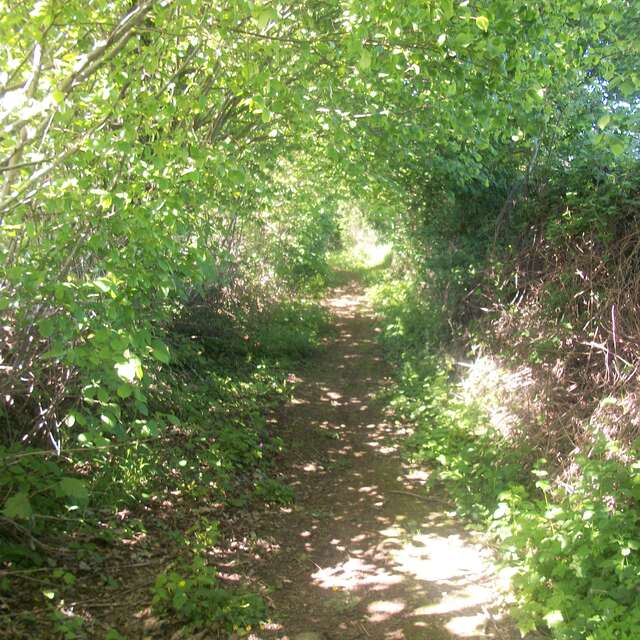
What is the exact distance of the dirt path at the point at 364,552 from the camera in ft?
14.5

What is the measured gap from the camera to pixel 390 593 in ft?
15.7

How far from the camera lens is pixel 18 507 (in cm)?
420

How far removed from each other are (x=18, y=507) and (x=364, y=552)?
114 inches

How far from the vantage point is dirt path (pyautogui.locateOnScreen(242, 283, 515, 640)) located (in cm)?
443

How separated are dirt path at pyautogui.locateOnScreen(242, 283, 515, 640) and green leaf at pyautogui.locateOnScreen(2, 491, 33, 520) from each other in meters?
1.89

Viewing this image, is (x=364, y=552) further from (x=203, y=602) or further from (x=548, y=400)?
(x=548, y=400)

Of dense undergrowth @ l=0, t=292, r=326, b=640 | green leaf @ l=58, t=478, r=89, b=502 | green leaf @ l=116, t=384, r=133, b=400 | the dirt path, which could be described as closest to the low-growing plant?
dense undergrowth @ l=0, t=292, r=326, b=640

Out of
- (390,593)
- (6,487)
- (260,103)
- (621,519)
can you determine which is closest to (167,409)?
(6,487)

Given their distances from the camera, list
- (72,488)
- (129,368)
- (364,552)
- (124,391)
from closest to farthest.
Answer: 1. (129,368)
2. (124,391)
3. (72,488)
4. (364,552)

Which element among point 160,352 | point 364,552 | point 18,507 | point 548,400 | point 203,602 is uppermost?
point 548,400

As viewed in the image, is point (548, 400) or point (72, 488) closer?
point (72, 488)

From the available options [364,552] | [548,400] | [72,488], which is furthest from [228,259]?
[548,400]

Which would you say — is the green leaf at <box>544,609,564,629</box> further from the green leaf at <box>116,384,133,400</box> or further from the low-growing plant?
the green leaf at <box>116,384,133,400</box>

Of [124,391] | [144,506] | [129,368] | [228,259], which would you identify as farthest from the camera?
[228,259]
